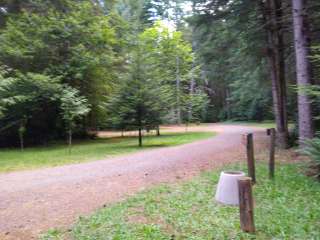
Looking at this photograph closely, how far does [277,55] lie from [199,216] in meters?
9.27

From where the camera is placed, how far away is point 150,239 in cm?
424

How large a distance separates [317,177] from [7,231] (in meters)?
5.86

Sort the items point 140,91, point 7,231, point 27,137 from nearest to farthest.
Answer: point 7,231 < point 140,91 < point 27,137

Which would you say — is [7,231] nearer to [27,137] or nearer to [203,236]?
[203,236]

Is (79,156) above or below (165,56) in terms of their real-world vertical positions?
below

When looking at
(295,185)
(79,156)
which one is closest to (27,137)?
(79,156)

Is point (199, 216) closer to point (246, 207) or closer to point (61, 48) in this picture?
point (246, 207)

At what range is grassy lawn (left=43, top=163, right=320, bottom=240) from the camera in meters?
4.37

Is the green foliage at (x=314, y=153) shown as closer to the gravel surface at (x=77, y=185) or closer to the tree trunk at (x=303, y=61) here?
the gravel surface at (x=77, y=185)

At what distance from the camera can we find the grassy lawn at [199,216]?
4.37 meters

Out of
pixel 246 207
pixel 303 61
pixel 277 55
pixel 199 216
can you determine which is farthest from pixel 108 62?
pixel 246 207

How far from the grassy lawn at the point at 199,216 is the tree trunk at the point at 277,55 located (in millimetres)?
6197

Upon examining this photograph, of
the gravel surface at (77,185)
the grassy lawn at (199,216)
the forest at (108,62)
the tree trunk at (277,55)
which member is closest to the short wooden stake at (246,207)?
the grassy lawn at (199,216)

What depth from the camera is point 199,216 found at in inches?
199
